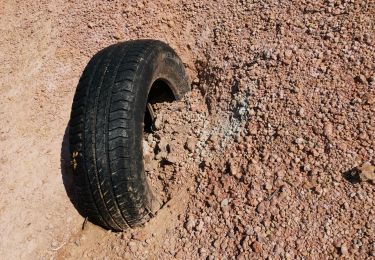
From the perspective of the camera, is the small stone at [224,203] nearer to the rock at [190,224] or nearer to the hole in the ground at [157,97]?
the rock at [190,224]

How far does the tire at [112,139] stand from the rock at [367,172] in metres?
1.83

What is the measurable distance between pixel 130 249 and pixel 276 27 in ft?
9.07

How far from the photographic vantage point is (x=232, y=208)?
11.6 ft

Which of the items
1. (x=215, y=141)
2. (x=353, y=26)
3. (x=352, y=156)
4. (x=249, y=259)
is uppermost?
(x=353, y=26)

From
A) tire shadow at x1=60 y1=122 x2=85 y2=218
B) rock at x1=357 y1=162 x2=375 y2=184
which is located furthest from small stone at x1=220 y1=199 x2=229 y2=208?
tire shadow at x1=60 y1=122 x2=85 y2=218

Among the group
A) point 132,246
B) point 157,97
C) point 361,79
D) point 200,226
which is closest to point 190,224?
point 200,226

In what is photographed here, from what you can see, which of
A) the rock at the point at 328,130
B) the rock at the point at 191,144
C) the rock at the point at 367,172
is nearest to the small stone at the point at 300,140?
the rock at the point at 328,130

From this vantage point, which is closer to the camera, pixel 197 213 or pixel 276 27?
pixel 197 213

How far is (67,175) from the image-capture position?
448 cm

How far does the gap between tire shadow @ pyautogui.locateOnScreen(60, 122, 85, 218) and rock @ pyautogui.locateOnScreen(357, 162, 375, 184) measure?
2.56 meters

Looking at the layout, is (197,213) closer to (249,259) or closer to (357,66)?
(249,259)

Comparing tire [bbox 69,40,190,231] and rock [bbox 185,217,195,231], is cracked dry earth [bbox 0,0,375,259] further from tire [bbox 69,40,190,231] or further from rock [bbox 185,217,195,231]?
tire [bbox 69,40,190,231]

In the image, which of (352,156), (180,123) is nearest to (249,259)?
(352,156)

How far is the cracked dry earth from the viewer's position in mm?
3266
